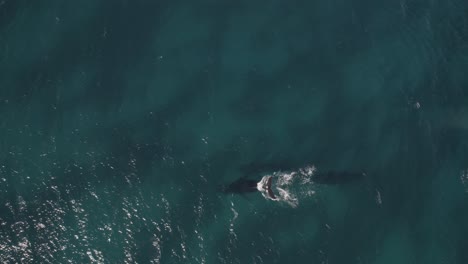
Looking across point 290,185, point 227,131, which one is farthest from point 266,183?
point 227,131

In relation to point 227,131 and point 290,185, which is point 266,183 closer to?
point 290,185

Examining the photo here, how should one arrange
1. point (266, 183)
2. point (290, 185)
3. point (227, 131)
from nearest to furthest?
point (266, 183) < point (290, 185) < point (227, 131)

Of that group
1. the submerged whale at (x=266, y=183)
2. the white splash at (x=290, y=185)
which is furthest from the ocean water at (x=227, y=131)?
the submerged whale at (x=266, y=183)

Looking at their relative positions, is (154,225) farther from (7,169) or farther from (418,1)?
(418,1)

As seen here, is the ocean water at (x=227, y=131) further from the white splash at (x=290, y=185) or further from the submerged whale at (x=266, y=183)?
the submerged whale at (x=266, y=183)

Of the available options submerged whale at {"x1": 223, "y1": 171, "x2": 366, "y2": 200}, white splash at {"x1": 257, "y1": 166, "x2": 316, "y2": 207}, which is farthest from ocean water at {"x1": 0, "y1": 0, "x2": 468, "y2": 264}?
submerged whale at {"x1": 223, "y1": 171, "x2": 366, "y2": 200}

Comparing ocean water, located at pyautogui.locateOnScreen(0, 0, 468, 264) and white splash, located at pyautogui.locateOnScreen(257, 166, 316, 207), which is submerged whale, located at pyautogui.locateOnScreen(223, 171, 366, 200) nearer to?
white splash, located at pyautogui.locateOnScreen(257, 166, 316, 207)

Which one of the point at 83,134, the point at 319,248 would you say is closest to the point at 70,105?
the point at 83,134

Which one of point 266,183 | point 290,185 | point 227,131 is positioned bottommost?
point 290,185

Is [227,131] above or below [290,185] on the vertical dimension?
above
